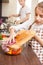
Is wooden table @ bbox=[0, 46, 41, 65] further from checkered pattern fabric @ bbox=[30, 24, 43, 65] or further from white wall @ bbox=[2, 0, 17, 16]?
white wall @ bbox=[2, 0, 17, 16]

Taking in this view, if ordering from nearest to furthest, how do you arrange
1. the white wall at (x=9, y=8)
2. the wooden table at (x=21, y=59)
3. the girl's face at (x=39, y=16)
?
the wooden table at (x=21, y=59), the girl's face at (x=39, y=16), the white wall at (x=9, y=8)

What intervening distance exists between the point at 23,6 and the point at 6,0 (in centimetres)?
55

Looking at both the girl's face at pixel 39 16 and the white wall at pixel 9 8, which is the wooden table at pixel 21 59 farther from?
the white wall at pixel 9 8

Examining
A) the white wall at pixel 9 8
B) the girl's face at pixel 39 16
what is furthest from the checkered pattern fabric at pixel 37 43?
the white wall at pixel 9 8

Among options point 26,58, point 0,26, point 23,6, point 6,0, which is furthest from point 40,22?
point 6,0

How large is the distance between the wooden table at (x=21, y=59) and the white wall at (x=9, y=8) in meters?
1.67

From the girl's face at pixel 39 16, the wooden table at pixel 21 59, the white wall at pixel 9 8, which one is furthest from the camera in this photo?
the white wall at pixel 9 8

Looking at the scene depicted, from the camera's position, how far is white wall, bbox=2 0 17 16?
2576 mm

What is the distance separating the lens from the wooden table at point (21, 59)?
79cm

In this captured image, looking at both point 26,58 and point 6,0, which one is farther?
point 6,0

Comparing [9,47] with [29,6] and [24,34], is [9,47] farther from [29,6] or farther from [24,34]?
[29,6]

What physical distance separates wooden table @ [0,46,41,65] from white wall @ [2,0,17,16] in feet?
5.47

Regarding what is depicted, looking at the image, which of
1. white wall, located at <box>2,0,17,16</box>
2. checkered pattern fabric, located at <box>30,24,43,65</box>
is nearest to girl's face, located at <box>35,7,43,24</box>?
checkered pattern fabric, located at <box>30,24,43,65</box>

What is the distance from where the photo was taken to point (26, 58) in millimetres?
859
